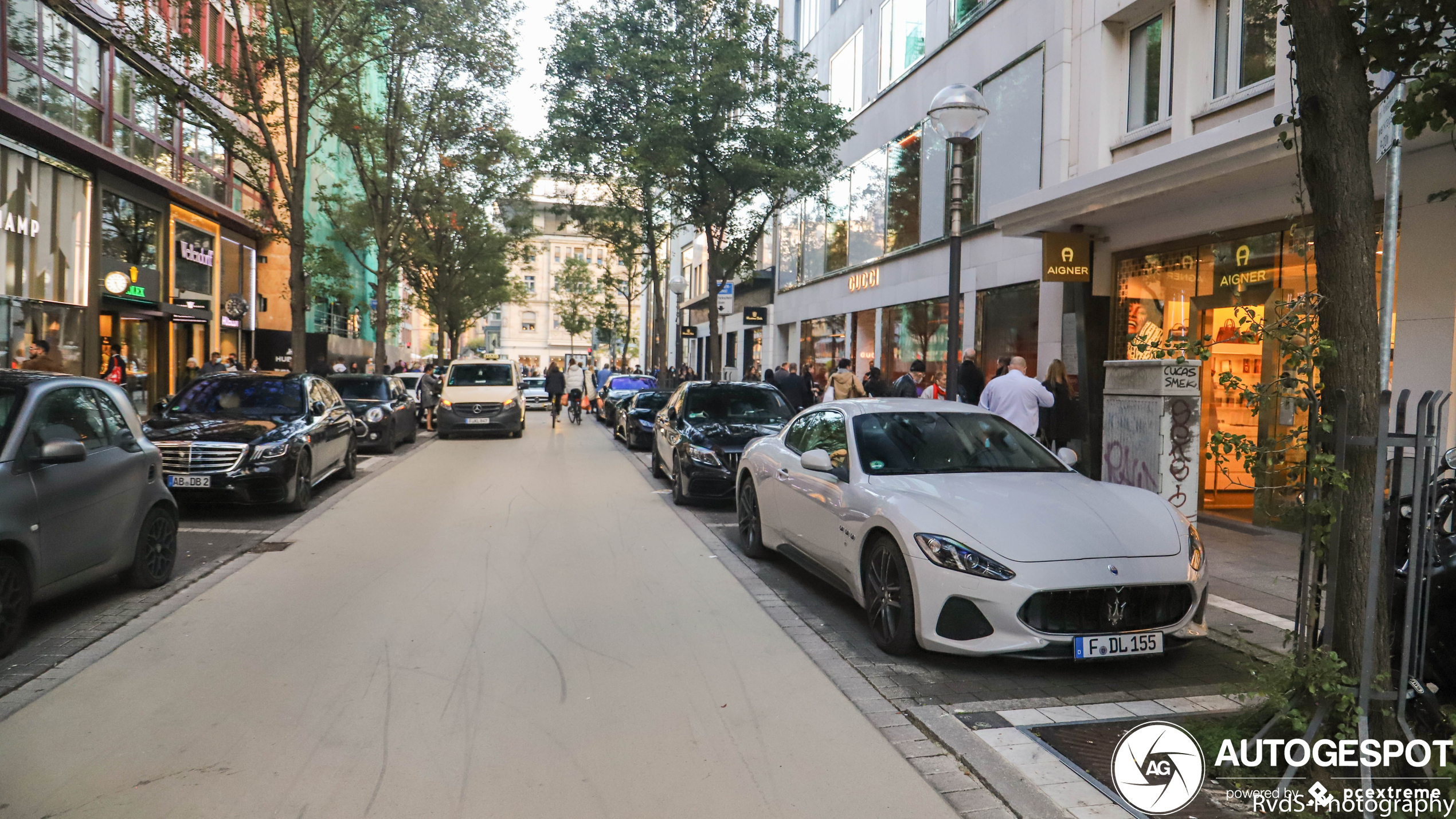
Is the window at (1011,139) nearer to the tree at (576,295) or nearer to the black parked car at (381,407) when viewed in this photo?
the black parked car at (381,407)

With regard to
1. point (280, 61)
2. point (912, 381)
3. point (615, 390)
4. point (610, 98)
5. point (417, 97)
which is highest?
point (417, 97)

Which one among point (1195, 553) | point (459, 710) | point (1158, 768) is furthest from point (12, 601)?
point (1195, 553)

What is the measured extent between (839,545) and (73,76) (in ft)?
68.6

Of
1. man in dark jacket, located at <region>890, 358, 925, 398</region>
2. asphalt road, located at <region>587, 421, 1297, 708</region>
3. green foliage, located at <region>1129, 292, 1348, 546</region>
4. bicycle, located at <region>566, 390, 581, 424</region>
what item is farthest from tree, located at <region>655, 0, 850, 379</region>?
green foliage, located at <region>1129, 292, 1348, 546</region>

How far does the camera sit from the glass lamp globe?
9.46 metres

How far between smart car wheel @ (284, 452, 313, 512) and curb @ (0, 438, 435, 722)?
35cm

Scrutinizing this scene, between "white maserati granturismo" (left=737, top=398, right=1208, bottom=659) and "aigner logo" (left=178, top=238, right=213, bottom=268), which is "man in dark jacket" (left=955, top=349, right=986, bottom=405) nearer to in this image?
"white maserati granturismo" (left=737, top=398, right=1208, bottom=659)

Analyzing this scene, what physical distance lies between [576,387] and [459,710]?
83.3ft

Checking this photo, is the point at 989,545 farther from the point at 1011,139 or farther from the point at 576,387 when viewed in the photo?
the point at 576,387

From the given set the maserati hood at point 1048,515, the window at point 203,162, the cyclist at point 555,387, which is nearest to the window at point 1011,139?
the maserati hood at point 1048,515

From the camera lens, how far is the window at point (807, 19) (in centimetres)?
3077

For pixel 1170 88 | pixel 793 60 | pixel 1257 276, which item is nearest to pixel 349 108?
pixel 793 60

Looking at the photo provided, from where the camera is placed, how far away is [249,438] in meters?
10.4

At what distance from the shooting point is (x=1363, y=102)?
3791 mm
